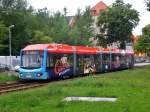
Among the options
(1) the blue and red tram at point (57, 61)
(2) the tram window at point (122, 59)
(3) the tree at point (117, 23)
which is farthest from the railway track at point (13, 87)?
(3) the tree at point (117, 23)

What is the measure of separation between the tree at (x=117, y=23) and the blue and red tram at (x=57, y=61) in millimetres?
42875

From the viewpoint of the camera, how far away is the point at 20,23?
97.1 meters

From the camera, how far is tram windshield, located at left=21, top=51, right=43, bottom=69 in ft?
120

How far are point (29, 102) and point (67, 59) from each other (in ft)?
75.7

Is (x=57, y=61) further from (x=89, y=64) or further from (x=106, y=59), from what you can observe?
(x=106, y=59)

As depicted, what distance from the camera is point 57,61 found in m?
38.3

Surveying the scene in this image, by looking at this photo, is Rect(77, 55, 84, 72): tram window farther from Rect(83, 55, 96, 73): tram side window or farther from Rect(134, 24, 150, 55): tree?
Rect(134, 24, 150, 55): tree

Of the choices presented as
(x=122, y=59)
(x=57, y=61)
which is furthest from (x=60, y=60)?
(x=122, y=59)

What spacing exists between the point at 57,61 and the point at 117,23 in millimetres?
57372

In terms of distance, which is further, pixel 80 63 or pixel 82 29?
pixel 82 29

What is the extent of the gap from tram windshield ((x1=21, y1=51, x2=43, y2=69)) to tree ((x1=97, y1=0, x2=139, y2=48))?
58.3 meters

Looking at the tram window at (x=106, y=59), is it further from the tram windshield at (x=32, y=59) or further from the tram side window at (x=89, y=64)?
the tram windshield at (x=32, y=59)

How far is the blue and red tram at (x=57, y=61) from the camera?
36562 millimetres

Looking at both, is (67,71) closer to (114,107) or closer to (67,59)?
(67,59)
